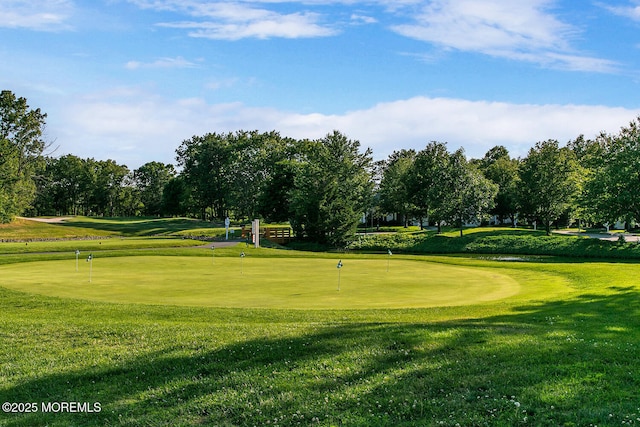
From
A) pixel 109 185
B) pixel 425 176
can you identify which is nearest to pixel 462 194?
pixel 425 176

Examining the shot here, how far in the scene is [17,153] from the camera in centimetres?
6988

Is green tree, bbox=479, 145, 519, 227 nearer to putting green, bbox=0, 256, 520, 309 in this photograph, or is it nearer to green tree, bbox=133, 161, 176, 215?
putting green, bbox=0, 256, 520, 309

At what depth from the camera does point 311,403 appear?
604 cm

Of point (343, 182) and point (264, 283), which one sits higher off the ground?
point (343, 182)

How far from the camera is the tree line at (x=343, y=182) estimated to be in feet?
145

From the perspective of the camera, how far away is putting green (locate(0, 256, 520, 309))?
15961 mm

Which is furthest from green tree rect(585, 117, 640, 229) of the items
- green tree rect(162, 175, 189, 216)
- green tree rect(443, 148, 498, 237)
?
green tree rect(162, 175, 189, 216)

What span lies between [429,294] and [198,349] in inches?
423

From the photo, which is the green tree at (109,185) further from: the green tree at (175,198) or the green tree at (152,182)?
the green tree at (175,198)

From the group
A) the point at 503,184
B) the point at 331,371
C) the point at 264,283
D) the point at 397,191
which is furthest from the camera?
the point at 503,184

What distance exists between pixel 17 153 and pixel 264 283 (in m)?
65.1

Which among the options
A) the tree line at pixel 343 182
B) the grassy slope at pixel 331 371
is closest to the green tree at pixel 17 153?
the tree line at pixel 343 182

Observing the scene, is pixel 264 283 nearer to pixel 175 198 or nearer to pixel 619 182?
pixel 619 182

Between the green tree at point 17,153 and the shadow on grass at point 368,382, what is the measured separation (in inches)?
2386
